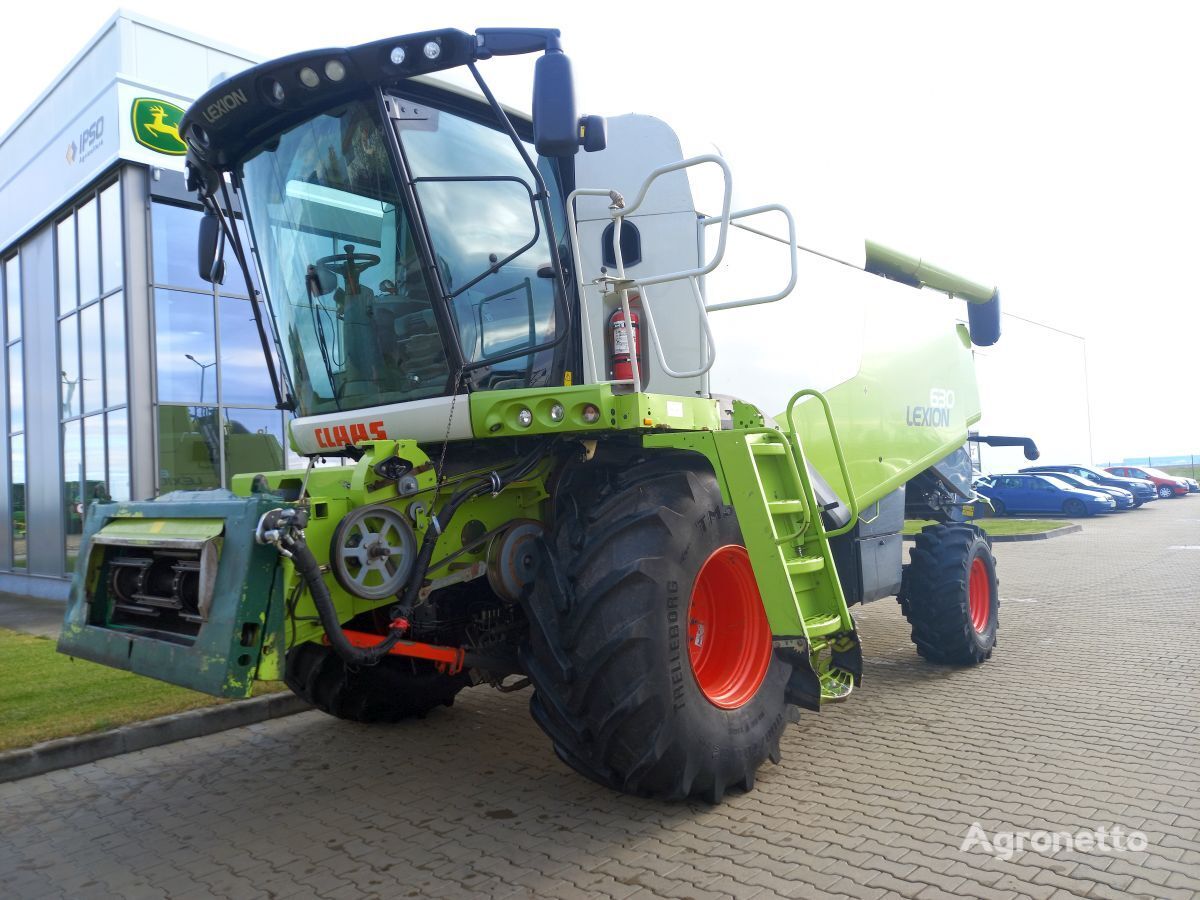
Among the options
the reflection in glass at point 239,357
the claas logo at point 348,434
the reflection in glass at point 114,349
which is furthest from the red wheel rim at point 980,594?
the reflection in glass at point 114,349

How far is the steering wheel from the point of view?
433 centimetres

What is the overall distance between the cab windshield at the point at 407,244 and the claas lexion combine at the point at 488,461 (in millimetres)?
14

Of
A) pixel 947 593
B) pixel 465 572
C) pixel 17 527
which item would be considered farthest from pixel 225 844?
pixel 17 527

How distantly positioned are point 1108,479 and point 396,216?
30164 millimetres

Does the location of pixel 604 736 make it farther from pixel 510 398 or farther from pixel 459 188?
pixel 459 188

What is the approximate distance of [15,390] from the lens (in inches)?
575

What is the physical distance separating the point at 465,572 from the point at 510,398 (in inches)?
32.4

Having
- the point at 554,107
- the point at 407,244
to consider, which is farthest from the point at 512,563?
the point at 554,107

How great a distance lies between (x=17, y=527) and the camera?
48.1ft

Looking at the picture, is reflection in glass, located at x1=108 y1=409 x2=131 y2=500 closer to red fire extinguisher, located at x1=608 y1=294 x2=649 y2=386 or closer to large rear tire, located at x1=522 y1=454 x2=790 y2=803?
red fire extinguisher, located at x1=608 y1=294 x2=649 y2=386

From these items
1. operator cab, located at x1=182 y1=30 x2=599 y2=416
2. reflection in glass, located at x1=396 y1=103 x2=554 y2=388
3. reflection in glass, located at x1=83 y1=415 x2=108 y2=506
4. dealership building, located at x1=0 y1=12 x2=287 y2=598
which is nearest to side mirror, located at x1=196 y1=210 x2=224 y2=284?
operator cab, located at x1=182 y1=30 x2=599 y2=416

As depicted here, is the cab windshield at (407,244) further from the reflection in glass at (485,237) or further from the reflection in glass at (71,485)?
the reflection in glass at (71,485)

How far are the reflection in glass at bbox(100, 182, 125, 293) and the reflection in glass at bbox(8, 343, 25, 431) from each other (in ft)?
12.9

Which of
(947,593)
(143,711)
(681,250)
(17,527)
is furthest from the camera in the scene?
(17,527)
